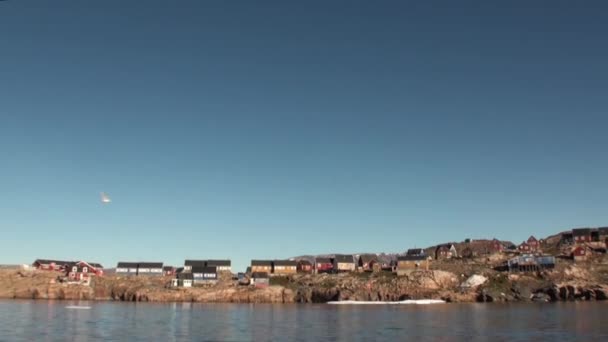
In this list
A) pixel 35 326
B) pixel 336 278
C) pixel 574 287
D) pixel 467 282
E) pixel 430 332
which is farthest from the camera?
pixel 336 278

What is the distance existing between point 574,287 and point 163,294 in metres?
122

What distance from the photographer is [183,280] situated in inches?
6786

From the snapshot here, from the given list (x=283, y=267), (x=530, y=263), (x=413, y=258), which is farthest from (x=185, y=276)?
(x=530, y=263)

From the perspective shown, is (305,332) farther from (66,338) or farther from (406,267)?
(406,267)

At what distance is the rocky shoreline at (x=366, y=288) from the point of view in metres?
147

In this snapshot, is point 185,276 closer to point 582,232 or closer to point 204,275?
point 204,275

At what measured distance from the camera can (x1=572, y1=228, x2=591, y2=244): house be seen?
19188 centimetres

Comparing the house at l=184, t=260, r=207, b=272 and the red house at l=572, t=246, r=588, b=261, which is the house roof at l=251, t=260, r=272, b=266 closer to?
the house at l=184, t=260, r=207, b=272

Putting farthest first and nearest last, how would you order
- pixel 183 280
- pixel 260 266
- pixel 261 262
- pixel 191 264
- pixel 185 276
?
pixel 191 264, pixel 261 262, pixel 260 266, pixel 185 276, pixel 183 280

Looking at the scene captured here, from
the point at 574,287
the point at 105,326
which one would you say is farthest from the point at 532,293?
the point at 105,326

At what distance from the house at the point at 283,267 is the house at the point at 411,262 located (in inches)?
1561

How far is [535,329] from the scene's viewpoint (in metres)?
67.7

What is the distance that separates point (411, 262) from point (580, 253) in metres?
54.6

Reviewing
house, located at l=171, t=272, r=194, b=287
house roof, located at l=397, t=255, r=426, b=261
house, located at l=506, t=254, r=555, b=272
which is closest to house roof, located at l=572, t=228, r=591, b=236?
house, located at l=506, t=254, r=555, b=272
